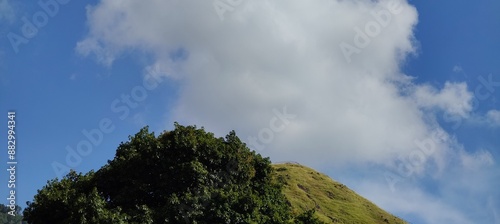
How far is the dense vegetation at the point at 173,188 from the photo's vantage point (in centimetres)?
3153

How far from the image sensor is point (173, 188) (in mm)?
34656

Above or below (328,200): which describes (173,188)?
below

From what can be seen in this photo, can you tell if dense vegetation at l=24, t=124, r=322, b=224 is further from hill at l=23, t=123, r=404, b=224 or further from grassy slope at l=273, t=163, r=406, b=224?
grassy slope at l=273, t=163, r=406, b=224

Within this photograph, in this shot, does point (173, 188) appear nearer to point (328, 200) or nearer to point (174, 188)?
point (174, 188)

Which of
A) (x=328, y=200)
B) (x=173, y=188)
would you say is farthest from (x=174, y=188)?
(x=328, y=200)

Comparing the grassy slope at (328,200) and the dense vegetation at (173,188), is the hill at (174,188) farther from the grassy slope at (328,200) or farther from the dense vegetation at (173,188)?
the grassy slope at (328,200)

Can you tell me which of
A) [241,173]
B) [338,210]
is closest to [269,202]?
[241,173]

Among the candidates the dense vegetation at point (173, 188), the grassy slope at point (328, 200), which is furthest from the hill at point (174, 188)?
the grassy slope at point (328, 200)

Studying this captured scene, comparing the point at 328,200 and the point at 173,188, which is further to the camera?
the point at 328,200

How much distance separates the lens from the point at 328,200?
303 ft

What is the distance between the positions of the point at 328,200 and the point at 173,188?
6305 cm

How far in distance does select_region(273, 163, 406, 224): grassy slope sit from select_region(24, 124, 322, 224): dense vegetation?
136 feet

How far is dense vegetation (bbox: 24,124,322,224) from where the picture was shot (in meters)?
31.5

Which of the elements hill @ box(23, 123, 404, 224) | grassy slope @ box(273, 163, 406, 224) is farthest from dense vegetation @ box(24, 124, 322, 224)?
grassy slope @ box(273, 163, 406, 224)
